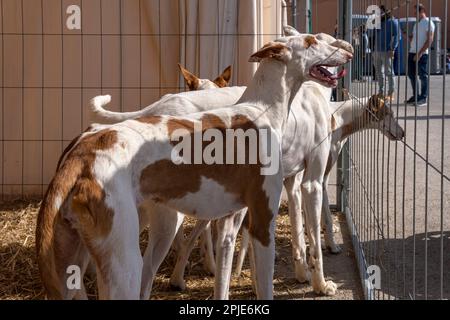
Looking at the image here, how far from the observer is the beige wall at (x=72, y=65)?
7562 millimetres

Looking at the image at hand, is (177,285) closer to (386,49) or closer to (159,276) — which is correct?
(159,276)

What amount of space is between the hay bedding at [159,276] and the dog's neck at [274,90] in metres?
1.39

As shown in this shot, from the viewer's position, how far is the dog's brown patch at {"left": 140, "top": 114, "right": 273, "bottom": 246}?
3.64m

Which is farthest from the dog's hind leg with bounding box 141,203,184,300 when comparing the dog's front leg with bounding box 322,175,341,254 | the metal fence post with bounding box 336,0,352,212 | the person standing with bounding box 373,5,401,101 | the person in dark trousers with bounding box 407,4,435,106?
the metal fence post with bounding box 336,0,352,212

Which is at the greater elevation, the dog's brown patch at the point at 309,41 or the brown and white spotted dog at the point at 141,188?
the dog's brown patch at the point at 309,41

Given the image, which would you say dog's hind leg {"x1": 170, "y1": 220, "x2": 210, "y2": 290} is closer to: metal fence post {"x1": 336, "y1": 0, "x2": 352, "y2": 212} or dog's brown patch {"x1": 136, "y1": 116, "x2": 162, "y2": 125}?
dog's brown patch {"x1": 136, "y1": 116, "x2": 162, "y2": 125}

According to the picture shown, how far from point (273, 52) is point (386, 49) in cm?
61

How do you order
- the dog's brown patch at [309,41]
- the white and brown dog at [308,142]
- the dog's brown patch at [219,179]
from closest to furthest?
the dog's brown patch at [219,179] < the dog's brown patch at [309,41] < the white and brown dog at [308,142]

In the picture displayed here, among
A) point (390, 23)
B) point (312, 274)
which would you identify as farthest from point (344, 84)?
point (390, 23)

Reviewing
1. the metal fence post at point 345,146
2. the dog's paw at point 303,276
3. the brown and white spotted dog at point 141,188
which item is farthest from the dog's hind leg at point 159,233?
the metal fence post at point 345,146

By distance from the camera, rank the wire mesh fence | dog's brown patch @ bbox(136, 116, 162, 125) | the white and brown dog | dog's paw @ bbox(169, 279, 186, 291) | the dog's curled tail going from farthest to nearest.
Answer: dog's paw @ bbox(169, 279, 186, 291)
the white and brown dog
the dog's curled tail
the wire mesh fence
dog's brown patch @ bbox(136, 116, 162, 125)

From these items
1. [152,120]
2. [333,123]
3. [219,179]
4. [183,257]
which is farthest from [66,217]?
[333,123]

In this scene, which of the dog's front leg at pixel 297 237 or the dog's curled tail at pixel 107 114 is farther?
the dog's front leg at pixel 297 237

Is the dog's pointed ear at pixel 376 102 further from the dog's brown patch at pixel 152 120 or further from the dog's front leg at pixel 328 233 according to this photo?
the dog's brown patch at pixel 152 120
